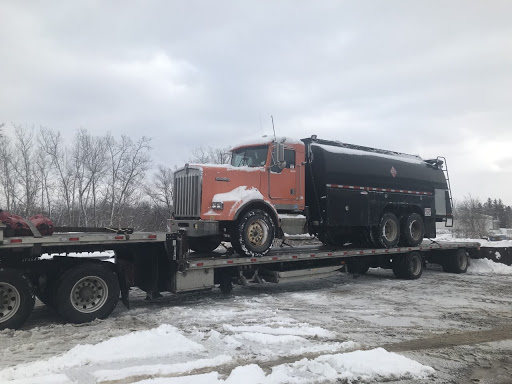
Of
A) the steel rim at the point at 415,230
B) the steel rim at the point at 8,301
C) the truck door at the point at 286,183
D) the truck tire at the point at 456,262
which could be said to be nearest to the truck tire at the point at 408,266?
the steel rim at the point at 415,230

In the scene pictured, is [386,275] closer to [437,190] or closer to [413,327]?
[437,190]

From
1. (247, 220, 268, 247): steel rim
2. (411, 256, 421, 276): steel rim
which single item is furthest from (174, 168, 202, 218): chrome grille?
(411, 256, 421, 276): steel rim

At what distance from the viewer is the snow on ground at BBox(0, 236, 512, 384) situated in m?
4.51

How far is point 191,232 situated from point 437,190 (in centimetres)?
952

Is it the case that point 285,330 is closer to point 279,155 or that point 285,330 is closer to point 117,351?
point 117,351

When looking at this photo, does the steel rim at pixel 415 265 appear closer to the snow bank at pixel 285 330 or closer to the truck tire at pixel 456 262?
the truck tire at pixel 456 262

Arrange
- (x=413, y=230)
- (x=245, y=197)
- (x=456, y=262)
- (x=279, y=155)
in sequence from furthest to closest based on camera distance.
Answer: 1. (x=456, y=262)
2. (x=413, y=230)
3. (x=279, y=155)
4. (x=245, y=197)

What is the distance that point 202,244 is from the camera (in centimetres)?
1027

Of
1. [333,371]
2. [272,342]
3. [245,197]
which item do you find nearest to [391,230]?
[245,197]

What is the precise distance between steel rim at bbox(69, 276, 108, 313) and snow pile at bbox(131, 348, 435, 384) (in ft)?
10.1

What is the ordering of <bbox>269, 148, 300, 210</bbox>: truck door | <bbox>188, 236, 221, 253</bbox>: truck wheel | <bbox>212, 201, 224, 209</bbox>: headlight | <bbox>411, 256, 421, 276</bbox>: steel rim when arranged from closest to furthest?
<bbox>212, 201, 224, 209</bbox>: headlight
<bbox>269, 148, 300, 210</bbox>: truck door
<bbox>188, 236, 221, 253</bbox>: truck wheel
<bbox>411, 256, 421, 276</bbox>: steel rim

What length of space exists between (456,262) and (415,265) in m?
2.40

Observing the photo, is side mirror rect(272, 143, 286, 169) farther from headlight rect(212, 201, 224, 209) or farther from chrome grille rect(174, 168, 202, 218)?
chrome grille rect(174, 168, 202, 218)

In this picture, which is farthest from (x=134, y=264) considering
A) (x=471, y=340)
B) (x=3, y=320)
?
(x=471, y=340)
